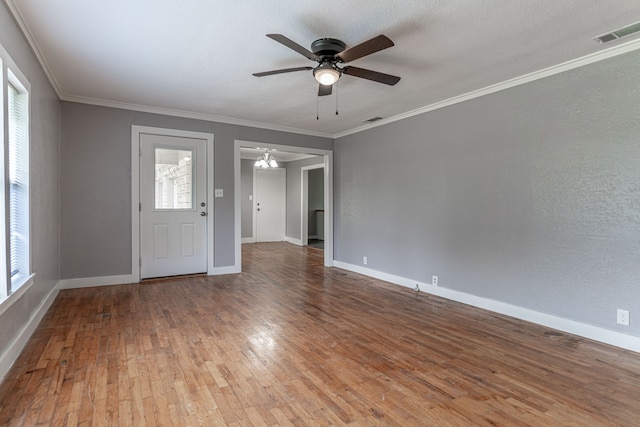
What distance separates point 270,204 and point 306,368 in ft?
24.6

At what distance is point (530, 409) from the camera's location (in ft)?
6.31

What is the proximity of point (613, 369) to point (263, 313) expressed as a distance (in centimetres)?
294

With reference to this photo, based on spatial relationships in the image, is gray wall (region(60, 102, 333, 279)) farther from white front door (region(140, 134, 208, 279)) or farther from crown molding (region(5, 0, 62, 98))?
crown molding (region(5, 0, 62, 98))

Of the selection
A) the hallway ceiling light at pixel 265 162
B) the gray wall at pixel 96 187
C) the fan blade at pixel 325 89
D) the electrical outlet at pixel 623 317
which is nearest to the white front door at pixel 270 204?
the hallway ceiling light at pixel 265 162

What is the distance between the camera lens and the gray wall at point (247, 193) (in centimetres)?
912

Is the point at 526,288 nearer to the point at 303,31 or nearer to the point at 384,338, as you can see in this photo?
the point at 384,338

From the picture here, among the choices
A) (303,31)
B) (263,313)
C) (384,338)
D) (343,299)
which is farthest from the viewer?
(343,299)

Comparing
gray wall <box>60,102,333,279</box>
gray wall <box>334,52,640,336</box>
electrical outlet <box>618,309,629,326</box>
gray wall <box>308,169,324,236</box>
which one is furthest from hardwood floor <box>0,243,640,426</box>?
gray wall <box>308,169,324,236</box>

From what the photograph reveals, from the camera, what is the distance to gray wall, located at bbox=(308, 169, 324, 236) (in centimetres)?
1008

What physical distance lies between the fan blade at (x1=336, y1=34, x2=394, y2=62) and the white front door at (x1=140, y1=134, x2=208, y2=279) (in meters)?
3.36

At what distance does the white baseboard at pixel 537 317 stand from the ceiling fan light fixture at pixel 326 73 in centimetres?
293

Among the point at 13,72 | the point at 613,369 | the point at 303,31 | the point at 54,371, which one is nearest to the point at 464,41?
the point at 303,31

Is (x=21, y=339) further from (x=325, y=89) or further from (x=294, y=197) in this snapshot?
(x=294, y=197)

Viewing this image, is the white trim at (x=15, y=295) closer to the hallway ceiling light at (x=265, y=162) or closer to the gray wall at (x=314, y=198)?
the hallway ceiling light at (x=265, y=162)
